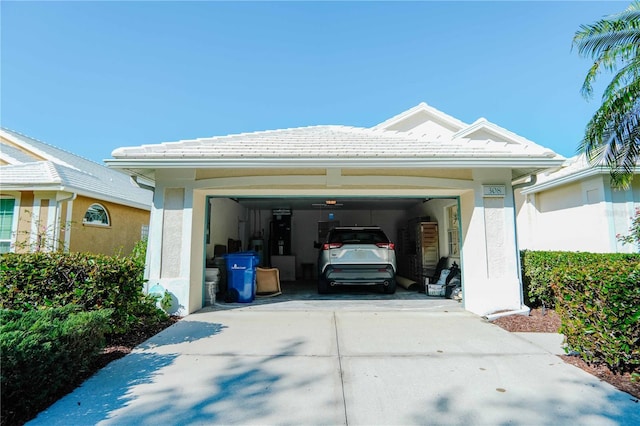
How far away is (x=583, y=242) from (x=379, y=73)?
7.65 meters

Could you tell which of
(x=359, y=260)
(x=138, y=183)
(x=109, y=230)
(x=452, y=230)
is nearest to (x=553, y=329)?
(x=359, y=260)

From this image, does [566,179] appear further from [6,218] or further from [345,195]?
[6,218]

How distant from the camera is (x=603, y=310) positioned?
10.5 ft

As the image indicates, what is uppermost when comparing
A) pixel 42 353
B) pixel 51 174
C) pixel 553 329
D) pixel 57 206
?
pixel 51 174

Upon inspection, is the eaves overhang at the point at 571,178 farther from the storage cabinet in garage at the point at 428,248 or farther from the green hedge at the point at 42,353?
the green hedge at the point at 42,353

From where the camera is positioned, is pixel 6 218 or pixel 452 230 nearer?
pixel 452 230

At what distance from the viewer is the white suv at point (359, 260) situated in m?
7.23

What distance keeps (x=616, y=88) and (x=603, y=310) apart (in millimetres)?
5859

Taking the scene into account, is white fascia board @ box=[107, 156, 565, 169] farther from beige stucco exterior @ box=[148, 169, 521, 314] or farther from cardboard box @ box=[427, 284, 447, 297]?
cardboard box @ box=[427, 284, 447, 297]

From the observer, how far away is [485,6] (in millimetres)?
6895

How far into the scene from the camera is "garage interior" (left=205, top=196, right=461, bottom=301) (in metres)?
8.54

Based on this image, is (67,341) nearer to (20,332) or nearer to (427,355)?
(20,332)

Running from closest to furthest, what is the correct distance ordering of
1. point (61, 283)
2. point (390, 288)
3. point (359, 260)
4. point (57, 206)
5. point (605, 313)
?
point (605, 313) → point (61, 283) → point (359, 260) → point (390, 288) → point (57, 206)

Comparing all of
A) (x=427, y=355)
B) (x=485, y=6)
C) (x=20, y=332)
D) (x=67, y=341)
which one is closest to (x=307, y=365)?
(x=427, y=355)
